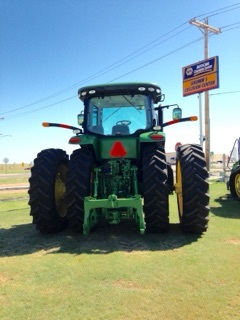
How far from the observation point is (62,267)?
4254mm

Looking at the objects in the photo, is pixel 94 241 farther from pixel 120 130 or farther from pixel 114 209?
pixel 120 130

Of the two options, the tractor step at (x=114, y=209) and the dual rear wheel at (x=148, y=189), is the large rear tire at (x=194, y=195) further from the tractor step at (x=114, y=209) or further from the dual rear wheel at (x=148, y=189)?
the tractor step at (x=114, y=209)

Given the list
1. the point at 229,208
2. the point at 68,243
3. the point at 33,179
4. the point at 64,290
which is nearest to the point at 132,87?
the point at 33,179

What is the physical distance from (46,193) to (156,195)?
6.55ft

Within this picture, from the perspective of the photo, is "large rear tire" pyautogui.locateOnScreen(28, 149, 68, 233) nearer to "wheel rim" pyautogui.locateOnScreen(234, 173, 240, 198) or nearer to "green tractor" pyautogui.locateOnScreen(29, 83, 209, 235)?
"green tractor" pyautogui.locateOnScreen(29, 83, 209, 235)

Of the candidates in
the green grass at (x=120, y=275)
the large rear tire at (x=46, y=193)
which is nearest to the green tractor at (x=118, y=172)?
the large rear tire at (x=46, y=193)

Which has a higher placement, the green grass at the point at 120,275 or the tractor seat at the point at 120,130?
the tractor seat at the point at 120,130

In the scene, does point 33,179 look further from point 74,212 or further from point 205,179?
point 205,179

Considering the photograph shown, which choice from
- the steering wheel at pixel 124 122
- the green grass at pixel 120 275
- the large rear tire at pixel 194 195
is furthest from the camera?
the steering wheel at pixel 124 122

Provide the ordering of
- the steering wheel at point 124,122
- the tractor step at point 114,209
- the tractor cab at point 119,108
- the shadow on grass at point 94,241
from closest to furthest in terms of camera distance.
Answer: the shadow on grass at point 94,241
the tractor step at point 114,209
the tractor cab at point 119,108
the steering wheel at point 124,122

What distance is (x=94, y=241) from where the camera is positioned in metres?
5.53

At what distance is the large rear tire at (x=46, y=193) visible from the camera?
6.02m

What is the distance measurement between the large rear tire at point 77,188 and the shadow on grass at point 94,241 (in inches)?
13.4

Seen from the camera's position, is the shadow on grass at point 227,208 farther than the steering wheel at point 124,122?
Yes
